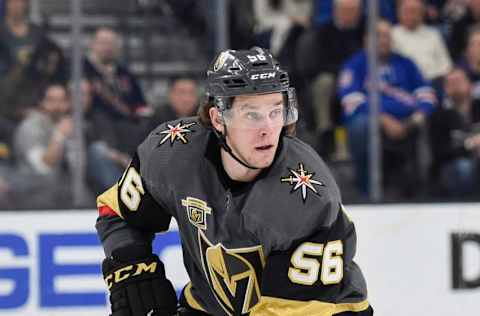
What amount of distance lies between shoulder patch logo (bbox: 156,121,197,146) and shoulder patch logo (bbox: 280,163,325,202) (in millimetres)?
334

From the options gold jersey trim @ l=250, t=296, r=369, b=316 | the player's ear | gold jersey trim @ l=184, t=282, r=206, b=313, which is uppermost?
the player's ear

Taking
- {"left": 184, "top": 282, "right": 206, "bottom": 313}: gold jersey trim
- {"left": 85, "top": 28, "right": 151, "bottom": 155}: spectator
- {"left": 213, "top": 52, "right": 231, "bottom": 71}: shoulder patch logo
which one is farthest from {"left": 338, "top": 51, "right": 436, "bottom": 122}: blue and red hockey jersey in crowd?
{"left": 213, "top": 52, "right": 231, "bottom": 71}: shoulder patch logo

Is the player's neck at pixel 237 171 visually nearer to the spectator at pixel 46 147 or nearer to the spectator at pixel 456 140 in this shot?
the spectator at pixel 46 147

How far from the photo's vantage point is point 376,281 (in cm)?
432

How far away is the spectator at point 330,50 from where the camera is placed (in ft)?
16.5

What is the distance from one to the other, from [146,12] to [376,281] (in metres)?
1.69

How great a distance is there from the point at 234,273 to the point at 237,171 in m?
0.26

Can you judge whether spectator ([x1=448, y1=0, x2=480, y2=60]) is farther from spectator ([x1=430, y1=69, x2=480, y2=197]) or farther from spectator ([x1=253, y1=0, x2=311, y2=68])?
spectator ([x1=253, y1=0, x2=311, y2=68])

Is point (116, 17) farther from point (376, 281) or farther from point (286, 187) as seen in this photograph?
point (286, 187)

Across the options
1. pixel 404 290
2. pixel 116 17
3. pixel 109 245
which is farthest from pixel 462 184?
pixel 109 245

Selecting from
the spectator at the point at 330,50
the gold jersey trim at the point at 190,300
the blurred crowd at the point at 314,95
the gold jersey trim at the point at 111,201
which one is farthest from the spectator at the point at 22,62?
the gold jersey trim at the point at 190,300

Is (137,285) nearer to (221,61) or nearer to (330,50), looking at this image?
(221,61)

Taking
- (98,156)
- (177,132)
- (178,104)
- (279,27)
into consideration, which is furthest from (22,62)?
(177,132)

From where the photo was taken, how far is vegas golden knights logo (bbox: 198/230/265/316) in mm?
2531
